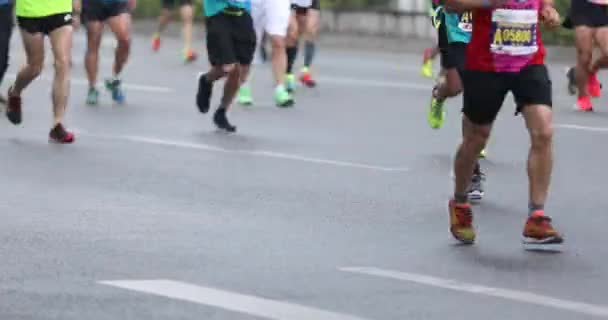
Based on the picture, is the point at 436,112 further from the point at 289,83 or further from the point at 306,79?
the point at 306,79

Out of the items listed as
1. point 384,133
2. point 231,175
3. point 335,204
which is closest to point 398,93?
point 384,133

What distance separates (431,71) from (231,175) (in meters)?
10.6

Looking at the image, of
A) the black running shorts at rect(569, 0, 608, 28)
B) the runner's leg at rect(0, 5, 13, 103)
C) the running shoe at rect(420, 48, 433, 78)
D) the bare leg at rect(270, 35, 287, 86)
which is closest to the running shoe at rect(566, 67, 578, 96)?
the black running shorts at rect(569, 0, 608, 28)

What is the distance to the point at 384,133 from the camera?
15.3 meters

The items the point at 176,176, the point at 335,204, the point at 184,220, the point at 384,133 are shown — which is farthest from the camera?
the point at 384,133

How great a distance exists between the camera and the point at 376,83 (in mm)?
21312

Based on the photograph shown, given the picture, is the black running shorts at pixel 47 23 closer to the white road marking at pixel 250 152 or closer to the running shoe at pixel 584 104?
the white road marking at pixel 250 152

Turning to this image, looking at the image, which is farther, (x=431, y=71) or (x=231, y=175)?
(x=431, y=71)

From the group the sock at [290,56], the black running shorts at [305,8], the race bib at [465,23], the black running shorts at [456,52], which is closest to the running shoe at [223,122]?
the black running shorts at [456,52]

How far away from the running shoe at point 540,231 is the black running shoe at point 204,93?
687 centimetres

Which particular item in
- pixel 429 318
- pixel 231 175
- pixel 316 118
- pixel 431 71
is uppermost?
pixel 429 318

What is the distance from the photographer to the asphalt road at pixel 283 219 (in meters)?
7.65

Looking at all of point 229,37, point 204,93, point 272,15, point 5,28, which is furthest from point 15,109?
point 272,15

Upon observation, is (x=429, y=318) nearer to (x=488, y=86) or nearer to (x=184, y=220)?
(x=488, y=86)
